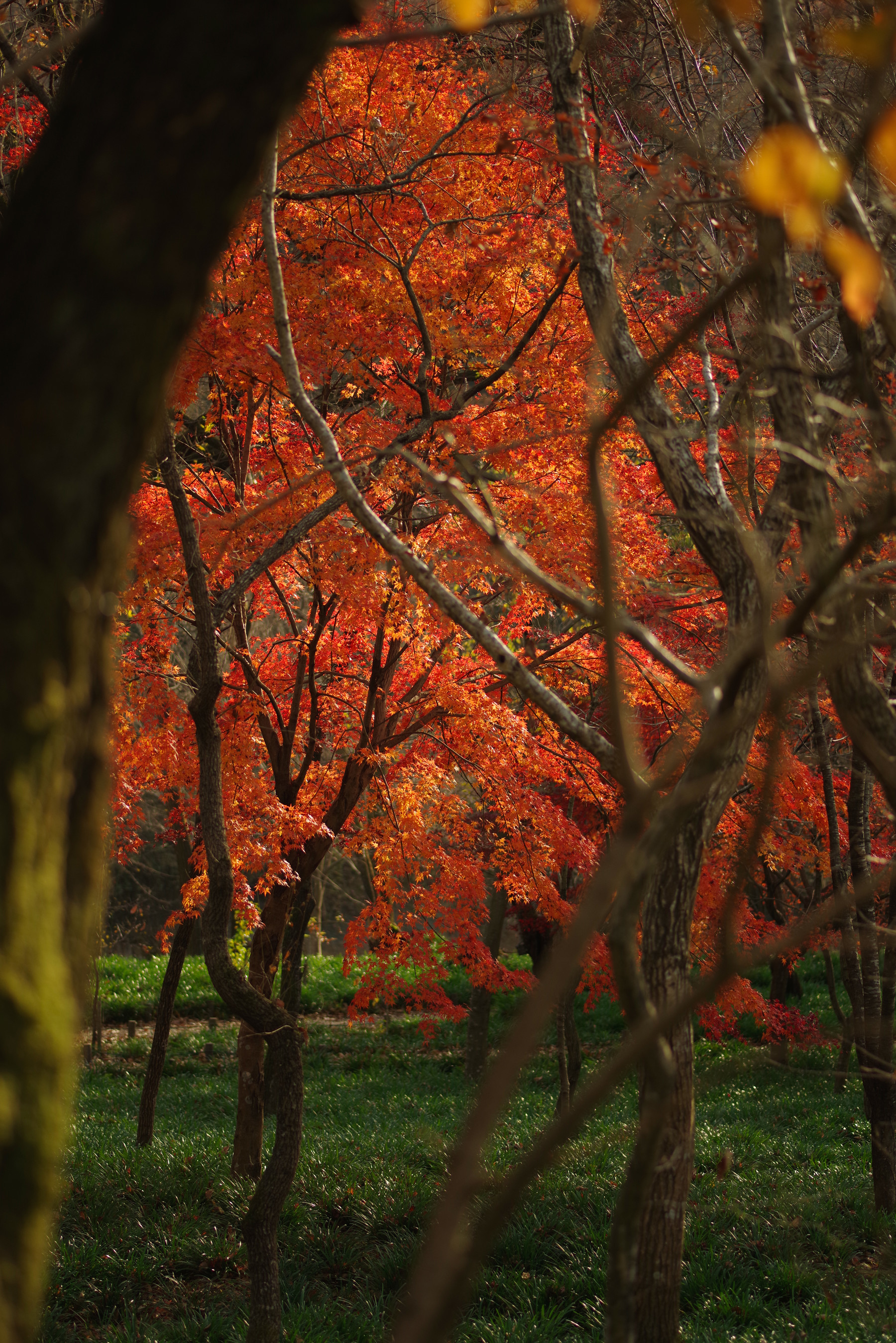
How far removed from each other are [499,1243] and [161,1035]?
14.2ft

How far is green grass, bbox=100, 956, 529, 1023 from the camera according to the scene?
49.4ft

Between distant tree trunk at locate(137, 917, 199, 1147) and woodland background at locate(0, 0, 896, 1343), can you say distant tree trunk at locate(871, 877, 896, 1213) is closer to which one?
woodland background at locate(0, 0, 896, 1343)

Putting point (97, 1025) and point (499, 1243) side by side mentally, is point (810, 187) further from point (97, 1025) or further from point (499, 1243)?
point (97, 1025)

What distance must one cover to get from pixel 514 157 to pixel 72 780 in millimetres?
6878

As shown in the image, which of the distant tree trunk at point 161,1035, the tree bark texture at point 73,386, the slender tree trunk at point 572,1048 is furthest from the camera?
the slender tree trunk at point 572,1048

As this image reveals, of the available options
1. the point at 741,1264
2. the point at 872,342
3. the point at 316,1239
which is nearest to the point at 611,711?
the point at 872,342

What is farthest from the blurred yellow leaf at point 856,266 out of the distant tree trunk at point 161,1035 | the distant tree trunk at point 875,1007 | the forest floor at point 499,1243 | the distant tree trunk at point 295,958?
the distant tree trunk at point 161,1035

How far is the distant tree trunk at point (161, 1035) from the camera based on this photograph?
8.88 metres

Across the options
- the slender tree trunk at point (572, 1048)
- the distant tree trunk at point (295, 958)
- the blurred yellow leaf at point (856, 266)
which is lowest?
the slender tree trunk at point (572, 1048)

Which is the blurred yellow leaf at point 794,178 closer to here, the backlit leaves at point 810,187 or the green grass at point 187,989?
the backlit leaves at point 810,187

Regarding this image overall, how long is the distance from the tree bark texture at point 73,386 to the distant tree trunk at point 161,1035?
8.13 meters

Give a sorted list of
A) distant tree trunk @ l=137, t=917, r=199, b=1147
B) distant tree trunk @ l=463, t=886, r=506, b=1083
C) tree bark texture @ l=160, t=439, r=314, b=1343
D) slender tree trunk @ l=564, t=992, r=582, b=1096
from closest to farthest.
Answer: tree bark texture @ l=160, t=439, r=314, b=1343 < distant tree trunk @ l=137, t=917, r=199, b=1147 < slender tree trunk @ l=564, t=992, r=582, b=1096 < distant tree trunk @ l=463, t=886, r=506, b=1083

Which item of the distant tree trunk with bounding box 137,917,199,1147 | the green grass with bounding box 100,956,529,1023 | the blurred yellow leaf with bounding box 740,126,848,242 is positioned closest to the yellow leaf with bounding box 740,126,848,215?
the blurred yellow leaf with bounding box 740,126,848,242

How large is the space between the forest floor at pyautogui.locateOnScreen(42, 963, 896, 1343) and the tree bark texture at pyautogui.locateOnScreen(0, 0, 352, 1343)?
1009 mm
